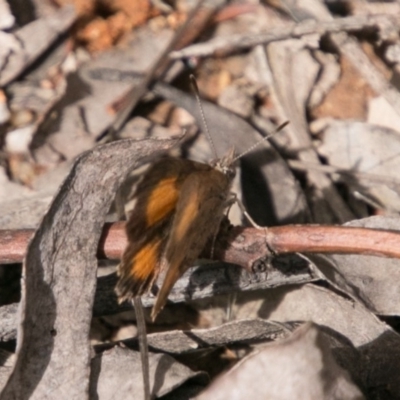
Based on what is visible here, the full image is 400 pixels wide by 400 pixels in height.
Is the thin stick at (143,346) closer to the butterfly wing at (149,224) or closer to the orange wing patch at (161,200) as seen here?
the butterfly wing at (149,224)

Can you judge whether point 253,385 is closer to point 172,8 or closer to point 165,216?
point 165,216

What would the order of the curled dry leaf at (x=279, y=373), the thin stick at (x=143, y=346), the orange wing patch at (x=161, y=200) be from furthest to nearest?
the orange wing patch at (x=161, y=200)
the thin stick at (x=143, y=346)
the curled dry leaf at (x=279, y=373)

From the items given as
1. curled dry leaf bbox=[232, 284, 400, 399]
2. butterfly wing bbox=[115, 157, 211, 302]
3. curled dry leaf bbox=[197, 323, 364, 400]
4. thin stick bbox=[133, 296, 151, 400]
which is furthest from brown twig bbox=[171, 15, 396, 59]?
curled dry leaf bbox=[197, 323, 364, 400]

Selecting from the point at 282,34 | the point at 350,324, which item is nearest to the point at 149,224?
the point at 350,324

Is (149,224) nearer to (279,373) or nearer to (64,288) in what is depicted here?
(64,288)

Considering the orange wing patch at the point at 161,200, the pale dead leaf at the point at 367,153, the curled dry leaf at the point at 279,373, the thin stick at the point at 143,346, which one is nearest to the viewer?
the curled dry leaf at the point at 279,373

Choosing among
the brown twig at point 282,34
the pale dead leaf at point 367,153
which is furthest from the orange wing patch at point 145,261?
the brown twig at point 282,34
